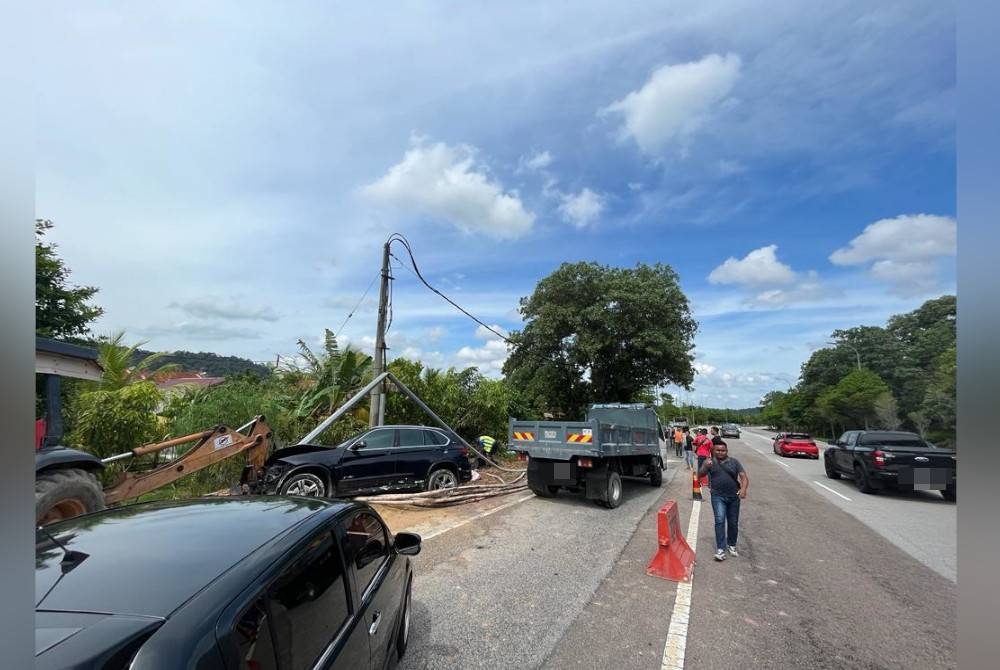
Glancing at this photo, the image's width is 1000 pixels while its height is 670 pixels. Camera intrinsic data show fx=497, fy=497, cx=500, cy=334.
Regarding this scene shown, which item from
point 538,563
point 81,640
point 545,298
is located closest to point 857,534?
point 538,563

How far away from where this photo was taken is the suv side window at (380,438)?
1019cm

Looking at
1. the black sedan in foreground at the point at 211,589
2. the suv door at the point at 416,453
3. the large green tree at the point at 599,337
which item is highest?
the large green tree at the point at 599,337

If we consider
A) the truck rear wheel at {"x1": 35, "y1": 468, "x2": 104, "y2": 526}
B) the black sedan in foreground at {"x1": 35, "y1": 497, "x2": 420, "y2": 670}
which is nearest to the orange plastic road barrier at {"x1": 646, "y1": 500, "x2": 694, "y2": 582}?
the black sedan in foreground at {"x1": 35, "y1": 497, "x2": 420, "y2": 670}

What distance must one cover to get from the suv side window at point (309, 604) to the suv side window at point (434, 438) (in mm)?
8434

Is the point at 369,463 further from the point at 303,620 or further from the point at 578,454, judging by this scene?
the point at 303,620

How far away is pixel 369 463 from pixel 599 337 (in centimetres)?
1766

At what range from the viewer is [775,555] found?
7.05 metres

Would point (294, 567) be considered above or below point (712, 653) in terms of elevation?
above

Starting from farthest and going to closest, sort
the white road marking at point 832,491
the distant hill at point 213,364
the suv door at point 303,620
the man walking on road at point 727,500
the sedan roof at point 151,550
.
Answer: the distant hill at point 213,364 → the white road marking at point 832,491 → the man walking on road at point 727,500 → the suv door at point 303,620 → the sedan roof at point 151,550

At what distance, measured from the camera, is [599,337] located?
25.6 metres

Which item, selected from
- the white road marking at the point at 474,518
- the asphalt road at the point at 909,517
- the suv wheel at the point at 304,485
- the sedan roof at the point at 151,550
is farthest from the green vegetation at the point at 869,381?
the suv wheel at the point at 304,485

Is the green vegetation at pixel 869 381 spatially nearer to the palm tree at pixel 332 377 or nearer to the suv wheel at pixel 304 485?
the suv wheel at pixel 304 485
